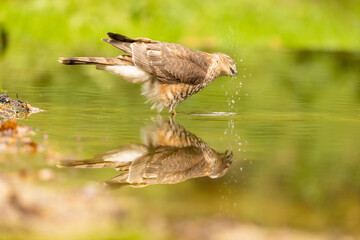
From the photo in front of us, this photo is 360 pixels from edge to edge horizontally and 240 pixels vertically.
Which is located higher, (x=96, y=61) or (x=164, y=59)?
(x=164, y=59)

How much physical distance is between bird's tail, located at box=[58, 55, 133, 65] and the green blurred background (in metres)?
0.90

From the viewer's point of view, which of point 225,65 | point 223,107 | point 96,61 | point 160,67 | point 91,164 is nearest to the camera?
point 91,164

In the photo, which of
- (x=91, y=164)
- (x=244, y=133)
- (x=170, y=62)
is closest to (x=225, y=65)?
(x=170, y=62)

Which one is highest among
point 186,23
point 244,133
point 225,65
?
point 186,23

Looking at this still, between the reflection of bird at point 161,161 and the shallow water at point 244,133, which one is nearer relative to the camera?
the shallow water at point 244,133

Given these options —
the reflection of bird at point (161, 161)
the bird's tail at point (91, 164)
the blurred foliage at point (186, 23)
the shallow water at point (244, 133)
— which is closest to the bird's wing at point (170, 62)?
the shallow water at point (244, 133)

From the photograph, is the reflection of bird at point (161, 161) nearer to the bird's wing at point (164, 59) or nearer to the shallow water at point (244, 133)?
the shallow water at point (244, 133)

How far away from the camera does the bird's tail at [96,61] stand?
40.0 ft

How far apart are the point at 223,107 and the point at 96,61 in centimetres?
327

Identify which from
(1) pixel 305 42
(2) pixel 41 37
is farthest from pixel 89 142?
(1) pixel 305 42

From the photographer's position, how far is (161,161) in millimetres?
8992

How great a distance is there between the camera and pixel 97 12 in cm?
3322

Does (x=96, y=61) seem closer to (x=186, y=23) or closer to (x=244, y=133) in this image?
(x=244, y=133)

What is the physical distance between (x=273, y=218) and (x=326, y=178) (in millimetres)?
1951
